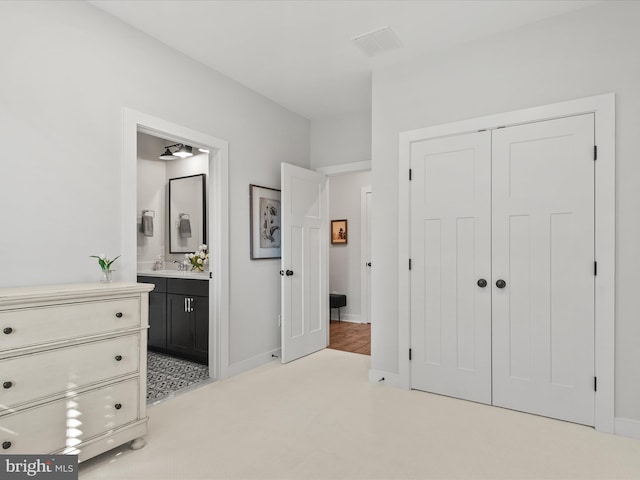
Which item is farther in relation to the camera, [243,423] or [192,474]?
[243,423]

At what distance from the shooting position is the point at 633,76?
242cm

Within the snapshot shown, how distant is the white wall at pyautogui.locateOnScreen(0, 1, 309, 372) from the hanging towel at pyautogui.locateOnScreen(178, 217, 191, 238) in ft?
5.88

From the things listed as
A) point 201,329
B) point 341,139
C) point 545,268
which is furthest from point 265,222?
point 545,268

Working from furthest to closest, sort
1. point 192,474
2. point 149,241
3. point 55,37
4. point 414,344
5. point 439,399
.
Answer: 1. point 149,241
2. point 414,344
3. point 439,399
4. point 55,37
5. point 192,474

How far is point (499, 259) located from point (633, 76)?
1.43 m

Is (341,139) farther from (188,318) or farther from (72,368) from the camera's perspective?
(72,368)

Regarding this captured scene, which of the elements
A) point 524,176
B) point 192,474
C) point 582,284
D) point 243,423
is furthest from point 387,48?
point 192,474

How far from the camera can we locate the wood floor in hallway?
14.8 feet

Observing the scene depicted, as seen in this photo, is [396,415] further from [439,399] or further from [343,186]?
[343,186]

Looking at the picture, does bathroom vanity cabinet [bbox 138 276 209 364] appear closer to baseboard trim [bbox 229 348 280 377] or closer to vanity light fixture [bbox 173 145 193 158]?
baseboard trim [bbox 229 348 280 377]

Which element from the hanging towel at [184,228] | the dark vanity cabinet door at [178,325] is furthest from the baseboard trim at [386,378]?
the hanging towel at [184,228]

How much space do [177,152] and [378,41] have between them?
2807 millimetres

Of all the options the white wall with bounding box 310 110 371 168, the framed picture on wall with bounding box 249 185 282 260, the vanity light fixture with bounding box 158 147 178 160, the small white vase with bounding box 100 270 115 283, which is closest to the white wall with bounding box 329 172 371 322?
the white wall with bounding box 310 110 371 168

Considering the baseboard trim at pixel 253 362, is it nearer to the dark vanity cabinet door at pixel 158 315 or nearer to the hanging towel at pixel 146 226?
the dark vanity cabinet door at pixel 158 315
